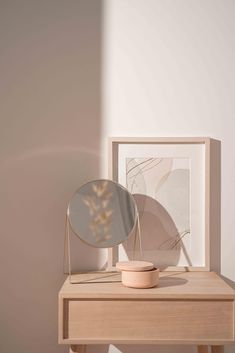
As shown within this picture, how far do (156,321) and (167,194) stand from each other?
514mm

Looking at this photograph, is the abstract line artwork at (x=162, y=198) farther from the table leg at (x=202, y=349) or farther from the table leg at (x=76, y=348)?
the table leg at (x=76, y=348)

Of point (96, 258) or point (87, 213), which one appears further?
point (96, 258)

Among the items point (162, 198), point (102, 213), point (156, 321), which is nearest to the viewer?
point (156, 321)

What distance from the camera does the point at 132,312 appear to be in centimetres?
129

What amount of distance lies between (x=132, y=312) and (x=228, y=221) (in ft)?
1.90

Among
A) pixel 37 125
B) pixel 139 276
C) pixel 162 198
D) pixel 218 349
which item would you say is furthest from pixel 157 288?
pixel 37 125

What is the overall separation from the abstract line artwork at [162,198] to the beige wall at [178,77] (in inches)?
5.0

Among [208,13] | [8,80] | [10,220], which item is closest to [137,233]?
[10,220]

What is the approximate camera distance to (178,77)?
5.40 ft

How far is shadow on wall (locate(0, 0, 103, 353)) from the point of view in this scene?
1.64 metres

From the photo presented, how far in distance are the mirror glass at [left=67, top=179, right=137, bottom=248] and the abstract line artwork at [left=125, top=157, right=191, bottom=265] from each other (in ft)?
0.47

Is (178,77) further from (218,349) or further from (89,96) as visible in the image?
(218,349)

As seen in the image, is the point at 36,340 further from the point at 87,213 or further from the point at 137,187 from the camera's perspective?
the point at 137,187

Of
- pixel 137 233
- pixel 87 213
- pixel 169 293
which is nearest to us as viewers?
pixel 169 293
